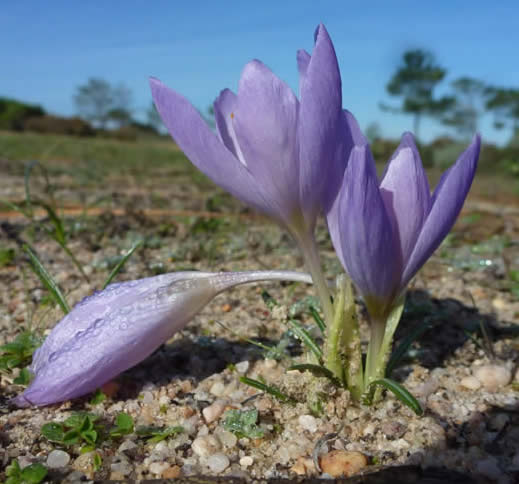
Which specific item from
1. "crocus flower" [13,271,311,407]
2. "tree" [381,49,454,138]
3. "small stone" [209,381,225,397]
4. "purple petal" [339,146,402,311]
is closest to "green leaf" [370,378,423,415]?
"purple petal" [339,146,402,311]

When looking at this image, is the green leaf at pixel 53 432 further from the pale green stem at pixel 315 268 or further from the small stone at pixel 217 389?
the pale green stem at pixel 315 268

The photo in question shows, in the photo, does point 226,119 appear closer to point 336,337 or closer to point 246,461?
point 336,337

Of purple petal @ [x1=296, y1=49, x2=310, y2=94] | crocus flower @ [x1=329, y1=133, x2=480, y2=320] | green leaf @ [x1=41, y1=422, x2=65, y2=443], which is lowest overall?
green leaf @ [x1=41, y1=422, x2=65, y2=443]

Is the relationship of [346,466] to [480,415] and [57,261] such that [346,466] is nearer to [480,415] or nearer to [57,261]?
[480,415]

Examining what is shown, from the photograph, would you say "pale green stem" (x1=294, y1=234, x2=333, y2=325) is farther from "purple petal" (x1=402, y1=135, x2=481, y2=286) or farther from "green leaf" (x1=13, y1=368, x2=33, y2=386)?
"green leaf" (x1=13, y1=368, x2=33, y2=386)

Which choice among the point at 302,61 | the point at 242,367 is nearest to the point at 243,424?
the point at 242,367

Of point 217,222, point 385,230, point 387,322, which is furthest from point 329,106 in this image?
point 217,222
